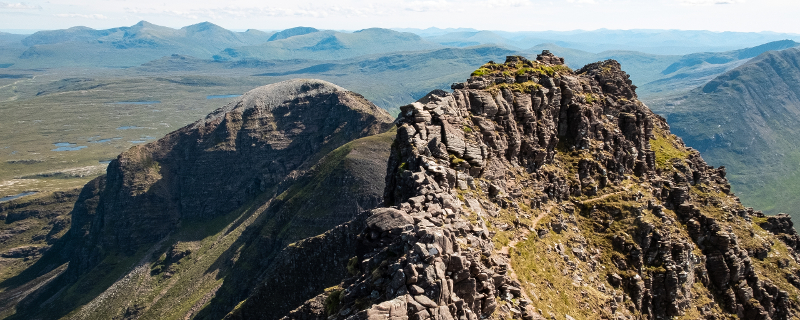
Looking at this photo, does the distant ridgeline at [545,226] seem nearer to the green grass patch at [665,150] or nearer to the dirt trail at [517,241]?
the dirt trail at [517,241]

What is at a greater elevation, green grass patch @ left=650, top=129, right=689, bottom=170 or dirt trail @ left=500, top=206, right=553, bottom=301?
dirt trail @ left=500, top=206, right=553, bottom=301

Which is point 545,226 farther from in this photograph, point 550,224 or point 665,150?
point 665,150

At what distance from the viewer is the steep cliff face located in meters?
37.8

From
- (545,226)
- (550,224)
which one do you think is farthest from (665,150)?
(545,226)

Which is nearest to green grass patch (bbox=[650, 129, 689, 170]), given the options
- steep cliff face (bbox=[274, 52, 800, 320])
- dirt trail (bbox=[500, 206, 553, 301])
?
steep cliff face (bbox=[274, 52, 800, 320])

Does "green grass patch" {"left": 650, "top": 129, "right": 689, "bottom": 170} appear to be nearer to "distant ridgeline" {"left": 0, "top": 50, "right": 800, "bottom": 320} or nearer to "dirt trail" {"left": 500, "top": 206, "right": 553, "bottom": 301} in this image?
"distant ridgeline" {"left": 0, "top": 50, "right": 800, "bottom": 320}

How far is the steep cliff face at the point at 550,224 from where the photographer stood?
1490 inches

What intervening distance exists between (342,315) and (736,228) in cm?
8068

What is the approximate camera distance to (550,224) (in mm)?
66438

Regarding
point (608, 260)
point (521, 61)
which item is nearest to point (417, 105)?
point (608, 260)

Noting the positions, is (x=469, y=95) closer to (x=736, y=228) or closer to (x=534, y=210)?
(x=534, y=210)

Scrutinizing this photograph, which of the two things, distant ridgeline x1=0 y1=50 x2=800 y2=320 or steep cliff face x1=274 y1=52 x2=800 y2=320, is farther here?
distant ridgeline x1=0 y1=50 x2=800 y2=320

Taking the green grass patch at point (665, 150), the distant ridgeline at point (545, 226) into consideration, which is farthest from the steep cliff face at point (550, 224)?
the green grass patch at point (665, 150)

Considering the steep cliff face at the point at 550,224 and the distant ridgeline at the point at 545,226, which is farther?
the distant ridgeline at the point at 545,226
